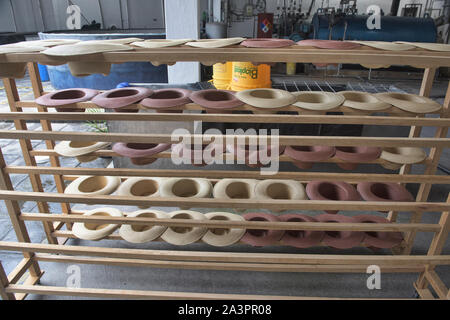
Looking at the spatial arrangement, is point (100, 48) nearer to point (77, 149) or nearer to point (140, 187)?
point (77, 149)

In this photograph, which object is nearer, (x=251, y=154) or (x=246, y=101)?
(x=246, y=101)

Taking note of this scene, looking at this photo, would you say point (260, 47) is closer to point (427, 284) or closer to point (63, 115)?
point (63, 115)

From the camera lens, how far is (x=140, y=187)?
271cm

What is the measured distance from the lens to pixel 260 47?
1.81m

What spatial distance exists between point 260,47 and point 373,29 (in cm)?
841

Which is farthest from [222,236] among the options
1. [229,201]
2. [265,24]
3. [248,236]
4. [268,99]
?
[265,24]

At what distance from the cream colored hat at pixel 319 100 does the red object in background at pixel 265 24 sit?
907 centimetres

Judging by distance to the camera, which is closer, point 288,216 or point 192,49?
point 192,49

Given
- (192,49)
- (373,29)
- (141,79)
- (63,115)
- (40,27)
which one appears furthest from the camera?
(40,27)

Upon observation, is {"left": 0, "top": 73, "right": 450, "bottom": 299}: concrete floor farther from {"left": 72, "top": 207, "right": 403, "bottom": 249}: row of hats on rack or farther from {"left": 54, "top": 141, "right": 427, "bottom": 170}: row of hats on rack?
{"left": 54, "top": 141, "right": 427, "bottom": 170}: row of hats on rack

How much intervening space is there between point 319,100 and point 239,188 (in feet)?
3.37

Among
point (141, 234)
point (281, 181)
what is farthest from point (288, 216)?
point (141, 234)

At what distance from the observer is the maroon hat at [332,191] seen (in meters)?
2.43

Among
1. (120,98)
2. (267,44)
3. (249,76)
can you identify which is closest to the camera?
(267,44)
